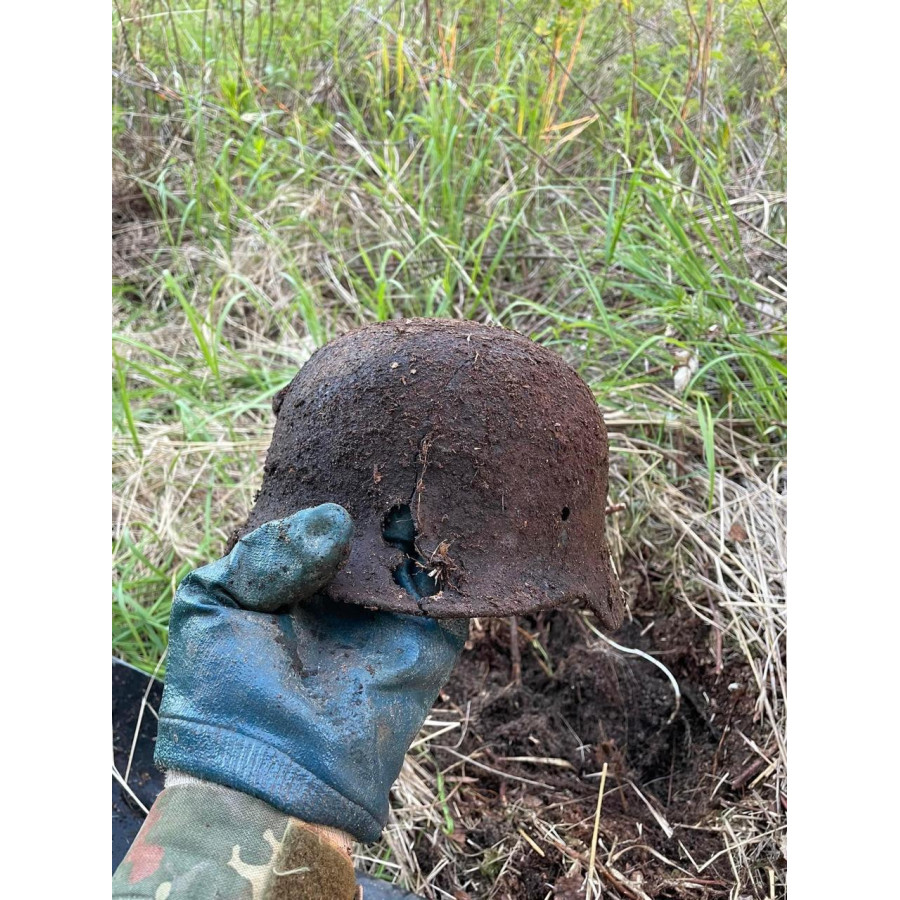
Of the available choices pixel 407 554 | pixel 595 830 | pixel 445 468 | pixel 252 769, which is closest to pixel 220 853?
pixel 252 769

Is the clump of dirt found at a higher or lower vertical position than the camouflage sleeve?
lower

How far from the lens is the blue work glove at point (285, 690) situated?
100 centimetres

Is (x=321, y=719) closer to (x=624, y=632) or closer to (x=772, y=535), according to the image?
(x=624, y=632)

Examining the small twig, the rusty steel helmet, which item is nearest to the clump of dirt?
the small twig

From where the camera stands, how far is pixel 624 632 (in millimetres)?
1843

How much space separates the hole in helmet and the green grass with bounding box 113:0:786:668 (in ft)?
3.02

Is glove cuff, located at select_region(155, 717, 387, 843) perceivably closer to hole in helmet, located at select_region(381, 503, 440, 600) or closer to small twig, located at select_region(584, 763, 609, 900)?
hole in helmet, located at select_region(381, 503, 440, 600)

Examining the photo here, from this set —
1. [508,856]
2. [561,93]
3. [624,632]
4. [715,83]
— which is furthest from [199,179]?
[508,856]

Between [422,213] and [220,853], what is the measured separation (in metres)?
1.93

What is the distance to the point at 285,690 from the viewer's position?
101cm

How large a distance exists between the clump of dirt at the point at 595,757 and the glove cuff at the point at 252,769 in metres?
0.61

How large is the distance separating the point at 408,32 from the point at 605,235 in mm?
1122

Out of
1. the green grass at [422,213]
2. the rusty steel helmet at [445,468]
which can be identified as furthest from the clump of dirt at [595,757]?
the rusty steel helmet at [445,468]

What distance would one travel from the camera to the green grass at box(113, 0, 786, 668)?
82.3 inches
